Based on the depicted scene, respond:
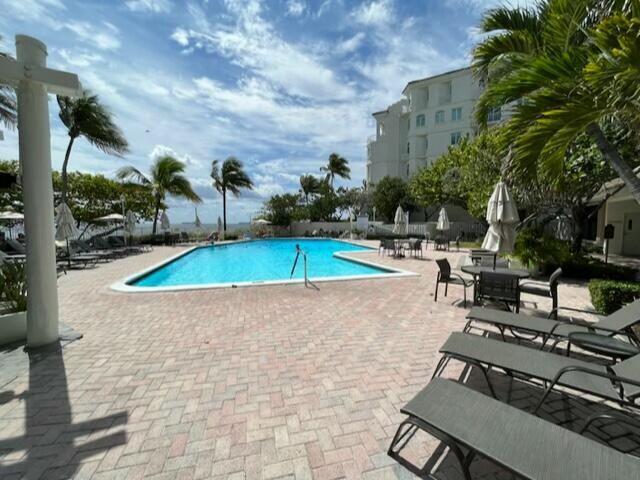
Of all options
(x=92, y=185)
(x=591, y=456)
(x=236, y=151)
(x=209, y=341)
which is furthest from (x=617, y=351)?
(x=236, y=151)

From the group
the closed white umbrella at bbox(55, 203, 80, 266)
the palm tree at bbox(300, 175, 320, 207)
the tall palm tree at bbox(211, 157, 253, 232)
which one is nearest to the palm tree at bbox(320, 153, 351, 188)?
the palm tree at bbox(300, 175, 320, 207)

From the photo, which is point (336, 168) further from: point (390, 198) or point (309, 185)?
point (390, 198)

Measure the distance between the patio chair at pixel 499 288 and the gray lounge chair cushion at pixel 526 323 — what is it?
121 centimetres

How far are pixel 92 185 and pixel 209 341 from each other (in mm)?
20290

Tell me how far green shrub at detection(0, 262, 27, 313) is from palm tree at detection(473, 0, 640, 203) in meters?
7.29

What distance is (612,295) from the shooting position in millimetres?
4727

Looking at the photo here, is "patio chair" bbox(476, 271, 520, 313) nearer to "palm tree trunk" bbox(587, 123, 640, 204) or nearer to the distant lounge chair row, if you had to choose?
"palm tree trunk" bbox(587, 123, 640, 204)

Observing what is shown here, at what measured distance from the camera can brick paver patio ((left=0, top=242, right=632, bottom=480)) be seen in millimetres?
1962

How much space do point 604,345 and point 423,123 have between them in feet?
106

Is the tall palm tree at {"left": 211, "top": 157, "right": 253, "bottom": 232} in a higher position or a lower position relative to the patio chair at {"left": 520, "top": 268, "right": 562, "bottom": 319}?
higher

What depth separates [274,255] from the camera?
56.6 ft

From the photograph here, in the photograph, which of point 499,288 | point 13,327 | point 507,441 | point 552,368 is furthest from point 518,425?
point 13,327

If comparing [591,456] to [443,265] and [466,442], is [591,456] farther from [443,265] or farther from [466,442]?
[443,265]

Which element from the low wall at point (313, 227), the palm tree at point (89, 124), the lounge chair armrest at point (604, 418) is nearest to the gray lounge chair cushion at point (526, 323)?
the lounge chair armrest at point (604, 418)
